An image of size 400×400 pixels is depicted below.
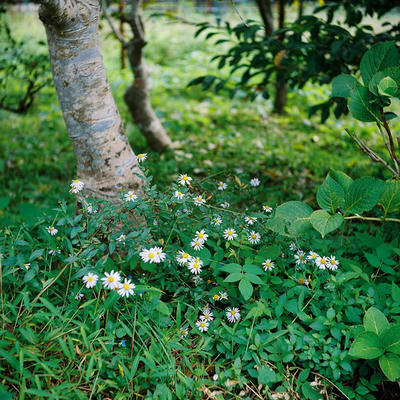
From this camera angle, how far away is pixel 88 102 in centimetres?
176

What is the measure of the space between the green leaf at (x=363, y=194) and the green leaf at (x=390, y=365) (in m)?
0.53

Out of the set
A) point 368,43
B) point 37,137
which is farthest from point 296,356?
point 37,137

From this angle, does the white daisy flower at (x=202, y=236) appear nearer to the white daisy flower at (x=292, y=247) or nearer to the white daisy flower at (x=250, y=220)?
the white daisy flower at (x=250, y=220)

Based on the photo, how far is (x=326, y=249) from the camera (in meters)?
1.80

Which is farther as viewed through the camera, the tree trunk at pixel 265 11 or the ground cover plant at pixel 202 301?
the tree trunk at pixel 265 11

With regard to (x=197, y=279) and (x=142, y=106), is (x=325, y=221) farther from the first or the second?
(x=142, y=106)

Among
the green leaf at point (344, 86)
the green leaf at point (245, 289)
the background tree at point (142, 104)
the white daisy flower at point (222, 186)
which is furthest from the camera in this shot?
the background tree at point (142, 104)

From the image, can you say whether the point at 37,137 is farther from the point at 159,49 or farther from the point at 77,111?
the point at 159,49

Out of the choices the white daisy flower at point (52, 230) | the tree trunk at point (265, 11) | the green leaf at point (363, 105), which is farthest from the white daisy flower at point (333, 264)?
the tree trunk at point (265, 11)

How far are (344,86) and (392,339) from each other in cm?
108

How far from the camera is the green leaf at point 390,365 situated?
1.29 metres

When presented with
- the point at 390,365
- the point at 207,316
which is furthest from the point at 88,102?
the point at 390,365

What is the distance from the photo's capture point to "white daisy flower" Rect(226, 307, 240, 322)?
4.93ft

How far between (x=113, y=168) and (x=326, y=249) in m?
1.04
